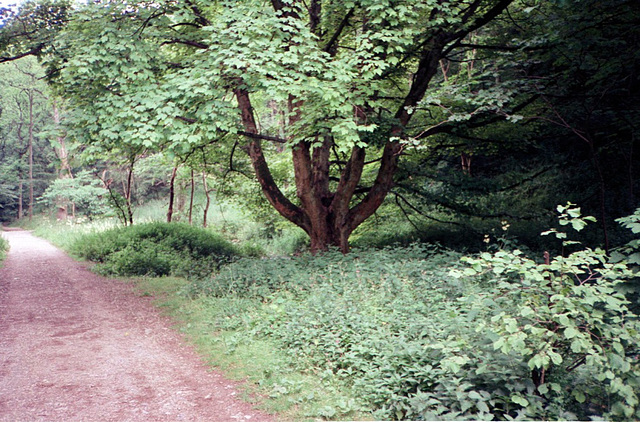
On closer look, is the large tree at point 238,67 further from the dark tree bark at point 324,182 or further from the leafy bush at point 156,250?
the leafy bush at point 156,250

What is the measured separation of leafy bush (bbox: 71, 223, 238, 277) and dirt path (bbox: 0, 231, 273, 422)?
1.90m

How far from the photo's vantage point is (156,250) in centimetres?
1272

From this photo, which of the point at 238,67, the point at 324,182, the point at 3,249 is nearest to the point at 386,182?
the point at 324,182

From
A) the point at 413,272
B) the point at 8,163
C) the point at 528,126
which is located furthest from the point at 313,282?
the point at 8,163

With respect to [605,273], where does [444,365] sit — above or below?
below

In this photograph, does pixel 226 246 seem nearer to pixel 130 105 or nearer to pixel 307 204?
pixel 307 204

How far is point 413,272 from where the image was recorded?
7.03m

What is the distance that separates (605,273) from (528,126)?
7981mm

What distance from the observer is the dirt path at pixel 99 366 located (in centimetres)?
438

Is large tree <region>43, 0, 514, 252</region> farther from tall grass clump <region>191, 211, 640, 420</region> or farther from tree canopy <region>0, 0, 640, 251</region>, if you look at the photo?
tall grass clump <region>191, 211, 640, 420</region>

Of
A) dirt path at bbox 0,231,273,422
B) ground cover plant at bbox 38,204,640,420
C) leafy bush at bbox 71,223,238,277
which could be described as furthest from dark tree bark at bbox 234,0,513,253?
dirt path at bbox 0,231,273,422

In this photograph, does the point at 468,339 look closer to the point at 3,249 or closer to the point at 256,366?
the point at 256,366

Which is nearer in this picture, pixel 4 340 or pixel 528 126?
pixel 4 340

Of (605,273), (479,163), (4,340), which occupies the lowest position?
(4,340)
